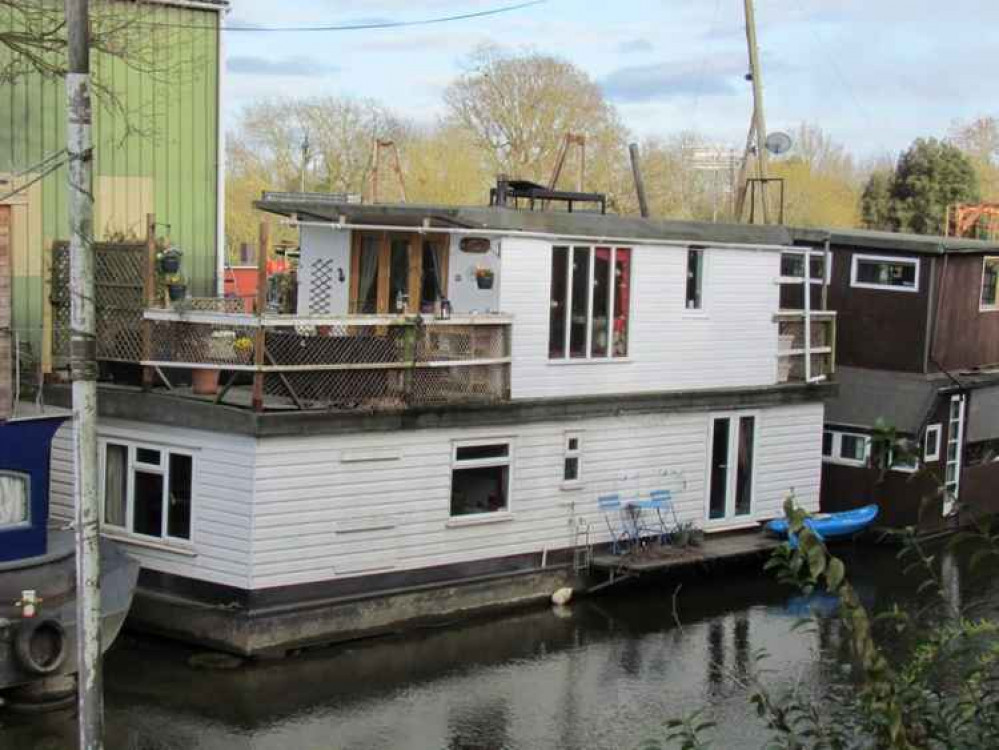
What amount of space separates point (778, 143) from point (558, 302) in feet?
35.3

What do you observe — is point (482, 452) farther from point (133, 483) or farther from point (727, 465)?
point (727, 465)

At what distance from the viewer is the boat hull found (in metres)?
13.6

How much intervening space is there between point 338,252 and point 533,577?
5.27 metres

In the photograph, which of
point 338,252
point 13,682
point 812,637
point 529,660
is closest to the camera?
point 13,682

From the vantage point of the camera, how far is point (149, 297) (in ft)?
54.6

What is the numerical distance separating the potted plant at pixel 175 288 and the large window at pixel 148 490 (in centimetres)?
184

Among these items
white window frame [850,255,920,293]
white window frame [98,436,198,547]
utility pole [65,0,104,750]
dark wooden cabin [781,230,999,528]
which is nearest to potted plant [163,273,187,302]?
white window frame [98,436,198,547]

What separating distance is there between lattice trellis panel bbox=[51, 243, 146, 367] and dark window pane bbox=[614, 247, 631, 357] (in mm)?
6461

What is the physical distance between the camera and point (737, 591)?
20.3 metres

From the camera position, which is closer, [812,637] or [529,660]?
[529,660]

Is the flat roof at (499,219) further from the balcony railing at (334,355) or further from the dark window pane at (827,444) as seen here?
the dark window pane at (827,444)

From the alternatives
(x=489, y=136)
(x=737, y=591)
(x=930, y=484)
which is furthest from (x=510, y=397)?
(x=489, y=136)

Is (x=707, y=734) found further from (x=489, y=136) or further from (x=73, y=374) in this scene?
(x=489, y=136)

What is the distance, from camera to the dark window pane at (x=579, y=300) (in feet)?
62.0
